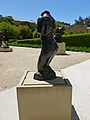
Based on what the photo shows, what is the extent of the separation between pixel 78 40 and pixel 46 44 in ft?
59.4

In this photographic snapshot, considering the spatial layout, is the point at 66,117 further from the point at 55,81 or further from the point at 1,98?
the point at 1,98

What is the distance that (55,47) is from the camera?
10.4 feet

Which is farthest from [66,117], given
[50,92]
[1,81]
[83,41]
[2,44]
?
[83,41]

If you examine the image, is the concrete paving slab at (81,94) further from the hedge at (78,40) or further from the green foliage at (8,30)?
the green foliage at (8,30)

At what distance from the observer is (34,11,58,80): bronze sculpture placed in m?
2.91

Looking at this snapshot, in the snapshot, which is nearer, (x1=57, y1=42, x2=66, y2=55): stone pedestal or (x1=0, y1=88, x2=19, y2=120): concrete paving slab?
(x1=0, y1=88, x2=19, y2=120): concrete paving slab

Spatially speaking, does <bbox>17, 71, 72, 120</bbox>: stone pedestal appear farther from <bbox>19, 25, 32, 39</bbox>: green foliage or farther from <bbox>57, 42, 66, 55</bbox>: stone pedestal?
<bbox>19, 25, 32, 39</bbox>: green foliage

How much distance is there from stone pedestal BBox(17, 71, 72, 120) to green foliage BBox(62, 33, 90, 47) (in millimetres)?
17475

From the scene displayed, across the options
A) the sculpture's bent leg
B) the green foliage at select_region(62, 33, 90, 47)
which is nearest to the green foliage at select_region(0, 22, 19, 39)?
the green foliage at select_region(62, 33, 90, 47)

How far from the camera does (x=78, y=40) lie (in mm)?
20562

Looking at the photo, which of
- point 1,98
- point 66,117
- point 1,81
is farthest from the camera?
point 1,81

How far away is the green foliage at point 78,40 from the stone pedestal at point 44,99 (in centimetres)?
1748

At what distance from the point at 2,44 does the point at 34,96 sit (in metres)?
13.4

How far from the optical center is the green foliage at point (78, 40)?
64.7 ft
